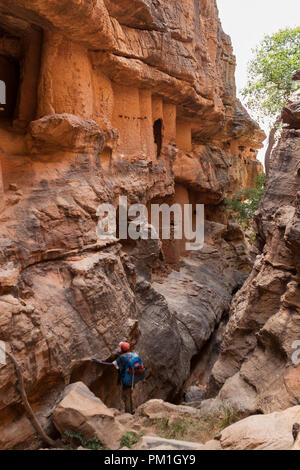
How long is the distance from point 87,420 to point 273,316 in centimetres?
454

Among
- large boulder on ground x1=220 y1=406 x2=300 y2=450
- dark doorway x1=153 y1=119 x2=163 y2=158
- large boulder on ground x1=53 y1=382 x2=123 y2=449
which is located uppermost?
dark doorway x1=153 y1=119 x2=163 y2=158

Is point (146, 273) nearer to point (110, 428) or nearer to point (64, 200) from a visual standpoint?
point (64, 200)

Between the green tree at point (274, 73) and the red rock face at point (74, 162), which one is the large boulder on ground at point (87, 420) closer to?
the red rock face at point (74, 162)

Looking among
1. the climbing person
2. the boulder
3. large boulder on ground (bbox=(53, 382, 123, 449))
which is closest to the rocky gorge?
large boulder on ground (bbox=(53, 382, 123, 449))

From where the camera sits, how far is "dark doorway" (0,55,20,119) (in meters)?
10.2

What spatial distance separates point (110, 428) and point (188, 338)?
23.9 feet

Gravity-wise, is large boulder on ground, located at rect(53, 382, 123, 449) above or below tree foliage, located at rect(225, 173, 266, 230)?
below

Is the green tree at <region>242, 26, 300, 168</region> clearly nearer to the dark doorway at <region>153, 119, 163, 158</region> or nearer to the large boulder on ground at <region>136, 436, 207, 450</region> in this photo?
the dark doorway at <region>153, 119, 163, 158</region>

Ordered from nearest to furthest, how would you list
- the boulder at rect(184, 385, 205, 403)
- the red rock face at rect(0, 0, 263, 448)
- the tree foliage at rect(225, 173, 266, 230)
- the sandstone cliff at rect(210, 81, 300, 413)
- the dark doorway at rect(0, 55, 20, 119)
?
the red rock face at rect(0, 0, 263, 448) → the sandstone cliff at rect(210, 81, 300, 413) → the dark doorway at rect(0, 55, 20, 119) → the boulder at rect(184, 385, 205, 403) → the tree foliage at rect(225, 173, 266, 230)

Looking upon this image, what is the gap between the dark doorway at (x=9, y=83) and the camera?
10188mm

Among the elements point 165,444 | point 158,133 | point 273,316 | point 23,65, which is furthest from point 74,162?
point 158,133

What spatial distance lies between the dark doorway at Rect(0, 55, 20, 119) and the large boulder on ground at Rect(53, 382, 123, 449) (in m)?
7.73

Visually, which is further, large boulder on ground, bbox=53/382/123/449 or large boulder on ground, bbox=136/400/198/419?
large boulder on ground, bbox=136/400/198/419

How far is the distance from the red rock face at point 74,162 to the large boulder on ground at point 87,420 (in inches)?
23.8
